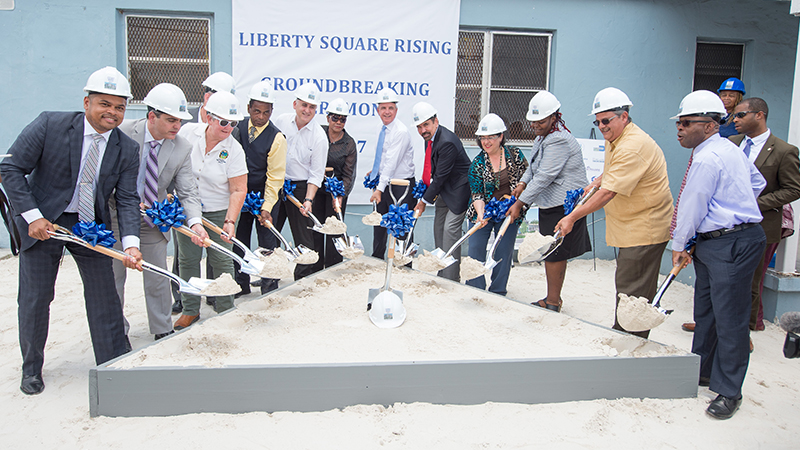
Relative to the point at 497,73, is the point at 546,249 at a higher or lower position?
lower

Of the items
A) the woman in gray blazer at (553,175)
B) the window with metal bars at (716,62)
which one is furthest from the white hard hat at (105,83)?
the window with metal bars at (716,62)

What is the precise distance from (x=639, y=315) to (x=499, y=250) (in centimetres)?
149

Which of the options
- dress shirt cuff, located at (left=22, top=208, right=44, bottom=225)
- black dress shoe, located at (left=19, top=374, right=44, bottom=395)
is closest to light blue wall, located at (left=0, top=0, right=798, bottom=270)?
dress shirt cuff, located at (left=22, top=208, right=44, bottom=225)

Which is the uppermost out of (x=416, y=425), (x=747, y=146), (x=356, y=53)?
(x=356, y=53)

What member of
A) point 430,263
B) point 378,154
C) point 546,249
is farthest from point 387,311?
point 378,154

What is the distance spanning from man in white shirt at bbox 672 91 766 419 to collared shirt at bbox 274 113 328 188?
2460 mm

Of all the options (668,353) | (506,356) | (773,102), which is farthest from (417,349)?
(773,102)

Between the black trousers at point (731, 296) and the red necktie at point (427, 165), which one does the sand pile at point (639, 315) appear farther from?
the red necktie at point (427, 165)

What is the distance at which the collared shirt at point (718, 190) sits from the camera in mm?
2553

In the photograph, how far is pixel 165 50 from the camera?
5.46 meters

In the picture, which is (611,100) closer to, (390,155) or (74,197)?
(390,155)

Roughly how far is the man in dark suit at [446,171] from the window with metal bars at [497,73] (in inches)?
70.9

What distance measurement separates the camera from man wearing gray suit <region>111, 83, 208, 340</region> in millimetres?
2920

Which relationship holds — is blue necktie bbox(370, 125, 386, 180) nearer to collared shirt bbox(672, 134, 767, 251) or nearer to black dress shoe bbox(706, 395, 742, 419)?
collared shirt bbox(672, 134, 767, 251)
